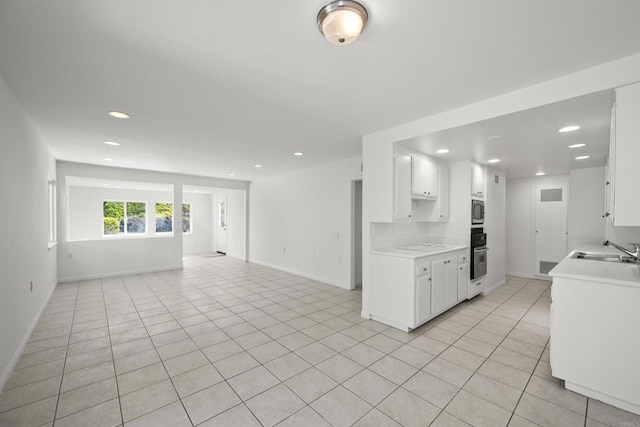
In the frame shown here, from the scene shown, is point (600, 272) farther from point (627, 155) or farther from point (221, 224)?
point (221, 224)

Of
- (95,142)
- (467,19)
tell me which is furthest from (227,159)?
(467,19)

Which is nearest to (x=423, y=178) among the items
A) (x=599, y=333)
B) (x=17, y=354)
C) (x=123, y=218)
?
(x=599, y=333)

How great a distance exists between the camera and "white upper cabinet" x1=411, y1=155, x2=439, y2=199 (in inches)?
150

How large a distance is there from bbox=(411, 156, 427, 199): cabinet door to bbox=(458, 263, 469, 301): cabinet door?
1274mm

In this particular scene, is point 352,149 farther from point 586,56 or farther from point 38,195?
point 38,195

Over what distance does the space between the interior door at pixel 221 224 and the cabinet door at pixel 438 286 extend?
7777 millimetres

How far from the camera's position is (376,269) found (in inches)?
142

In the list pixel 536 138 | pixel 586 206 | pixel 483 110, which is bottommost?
pixel 586 206

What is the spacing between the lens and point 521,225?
6.16 m

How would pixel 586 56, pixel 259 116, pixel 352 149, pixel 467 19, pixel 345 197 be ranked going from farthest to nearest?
pixel 345 197 → pixel 352 149 → pixel 259 116 → pixel 586 56 → pixel 467 19

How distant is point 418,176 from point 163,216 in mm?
9350

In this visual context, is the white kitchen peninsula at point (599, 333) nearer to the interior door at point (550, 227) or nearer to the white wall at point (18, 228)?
the interior door at point (550, 227)

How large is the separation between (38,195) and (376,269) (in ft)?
14.8

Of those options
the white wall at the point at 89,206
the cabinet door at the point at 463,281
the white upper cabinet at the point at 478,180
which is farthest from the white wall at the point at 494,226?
the white wall at the point at 89,206
